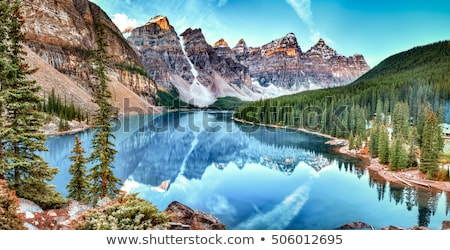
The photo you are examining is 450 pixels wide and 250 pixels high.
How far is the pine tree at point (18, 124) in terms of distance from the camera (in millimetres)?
3074

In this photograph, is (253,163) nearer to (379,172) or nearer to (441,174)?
(379,172)

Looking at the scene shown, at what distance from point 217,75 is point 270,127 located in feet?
247

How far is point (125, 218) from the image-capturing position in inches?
94.8

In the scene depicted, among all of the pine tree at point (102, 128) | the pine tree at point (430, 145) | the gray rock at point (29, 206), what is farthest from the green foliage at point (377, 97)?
the gray rock at point (29, 206)

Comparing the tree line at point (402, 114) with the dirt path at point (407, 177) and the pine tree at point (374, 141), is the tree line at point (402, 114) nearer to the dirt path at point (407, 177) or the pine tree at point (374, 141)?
the pine tree at point (374, 141)

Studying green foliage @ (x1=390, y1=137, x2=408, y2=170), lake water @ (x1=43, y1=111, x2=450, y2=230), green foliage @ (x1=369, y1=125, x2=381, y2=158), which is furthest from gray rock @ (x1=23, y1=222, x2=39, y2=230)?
green foliage @ (x1=369, y1=125, x2=381, y2=158)

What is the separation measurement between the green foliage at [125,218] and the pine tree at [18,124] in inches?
53.6

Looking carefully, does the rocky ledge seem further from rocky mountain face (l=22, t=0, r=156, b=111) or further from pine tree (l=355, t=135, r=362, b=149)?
rocky mountain face (l=22, t=0, r=156, b=111)

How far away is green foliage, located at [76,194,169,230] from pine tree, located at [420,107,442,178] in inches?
231

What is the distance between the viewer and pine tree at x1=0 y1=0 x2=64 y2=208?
307 centimetres

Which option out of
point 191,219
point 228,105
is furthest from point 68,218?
point 228,105

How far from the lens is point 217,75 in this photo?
95.9 metres
